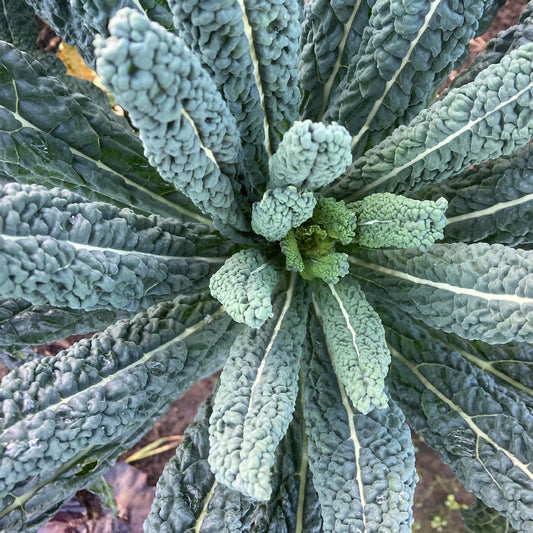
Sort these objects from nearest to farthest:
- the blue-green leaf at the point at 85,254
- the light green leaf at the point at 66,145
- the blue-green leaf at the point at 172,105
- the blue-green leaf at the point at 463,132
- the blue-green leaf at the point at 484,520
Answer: the blue-green leaf at the point at 172,105 < the blue-green leaf at the point at 85,254 < the blue-green leaf at the point at 463,132 < the light green leaf at the point at 66,145 < the blue-green leaf at the point at 484,520

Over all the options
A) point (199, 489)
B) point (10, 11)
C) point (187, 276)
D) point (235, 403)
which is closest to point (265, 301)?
point (235, 403)

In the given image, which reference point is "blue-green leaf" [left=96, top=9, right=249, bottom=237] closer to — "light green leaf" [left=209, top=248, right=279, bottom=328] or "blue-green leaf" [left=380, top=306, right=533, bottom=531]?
"light green leaf" [left=209, top=248, right=279, bottom=328]

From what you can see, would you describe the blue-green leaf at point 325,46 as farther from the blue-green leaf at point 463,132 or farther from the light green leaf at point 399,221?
the light green leaf at point 399,221

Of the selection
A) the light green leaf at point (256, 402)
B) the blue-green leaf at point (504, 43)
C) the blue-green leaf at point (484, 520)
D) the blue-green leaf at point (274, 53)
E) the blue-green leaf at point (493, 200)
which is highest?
the blue-green leaf at point (274, 53)

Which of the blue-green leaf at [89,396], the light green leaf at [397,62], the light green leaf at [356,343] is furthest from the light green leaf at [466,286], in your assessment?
the blue-green leaf at [89,396]

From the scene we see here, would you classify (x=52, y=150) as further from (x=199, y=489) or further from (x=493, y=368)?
(x=493, y=368)

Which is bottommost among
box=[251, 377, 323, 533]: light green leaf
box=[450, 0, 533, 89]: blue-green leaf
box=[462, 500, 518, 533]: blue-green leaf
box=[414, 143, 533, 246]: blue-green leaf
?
box=[462, 500, 518, 533]: blue-green leaf

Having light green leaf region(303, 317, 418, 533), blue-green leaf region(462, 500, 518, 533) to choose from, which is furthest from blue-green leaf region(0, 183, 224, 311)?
blue-green leaf region(462, 500, 518, 533)

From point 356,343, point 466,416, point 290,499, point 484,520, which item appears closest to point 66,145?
point 356,343
